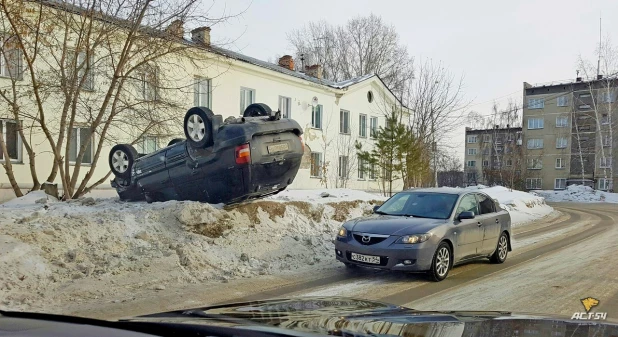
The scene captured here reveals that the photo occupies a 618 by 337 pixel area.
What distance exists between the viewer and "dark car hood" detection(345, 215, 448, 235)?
7.39m

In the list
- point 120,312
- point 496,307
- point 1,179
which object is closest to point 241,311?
point 120,312

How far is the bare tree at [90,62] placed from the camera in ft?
36.1

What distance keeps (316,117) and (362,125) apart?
4757mm

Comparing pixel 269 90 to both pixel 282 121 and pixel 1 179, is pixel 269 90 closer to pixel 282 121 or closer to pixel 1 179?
pixel 1 179

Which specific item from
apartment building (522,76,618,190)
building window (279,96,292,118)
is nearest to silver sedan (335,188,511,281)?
building window (279,96,292,118)

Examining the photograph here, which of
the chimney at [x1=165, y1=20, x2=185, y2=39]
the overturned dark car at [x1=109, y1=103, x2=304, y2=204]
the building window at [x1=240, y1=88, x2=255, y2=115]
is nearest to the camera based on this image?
the overturned dark car at [x1=109, y1=103, x2=304, y2=204]

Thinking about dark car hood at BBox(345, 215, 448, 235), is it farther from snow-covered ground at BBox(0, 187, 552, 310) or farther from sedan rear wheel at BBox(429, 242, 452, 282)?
snow-covered ground at BBox(0, 187, 552, 310)

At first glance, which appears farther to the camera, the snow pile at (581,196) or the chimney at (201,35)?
the snow pile at (581,196)

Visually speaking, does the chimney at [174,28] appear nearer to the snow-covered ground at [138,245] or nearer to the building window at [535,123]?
the snow-covered ground at [138,245]

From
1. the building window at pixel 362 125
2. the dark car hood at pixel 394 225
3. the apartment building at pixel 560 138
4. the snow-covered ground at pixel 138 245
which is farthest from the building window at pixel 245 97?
the apartment building at pixel 560 138

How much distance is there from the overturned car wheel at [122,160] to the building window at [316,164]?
616 inches

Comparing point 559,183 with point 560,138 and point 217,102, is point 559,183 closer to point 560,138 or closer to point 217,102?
point 560,138

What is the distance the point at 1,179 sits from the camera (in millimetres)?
15117

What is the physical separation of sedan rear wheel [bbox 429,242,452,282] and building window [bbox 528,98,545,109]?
62.9 m
